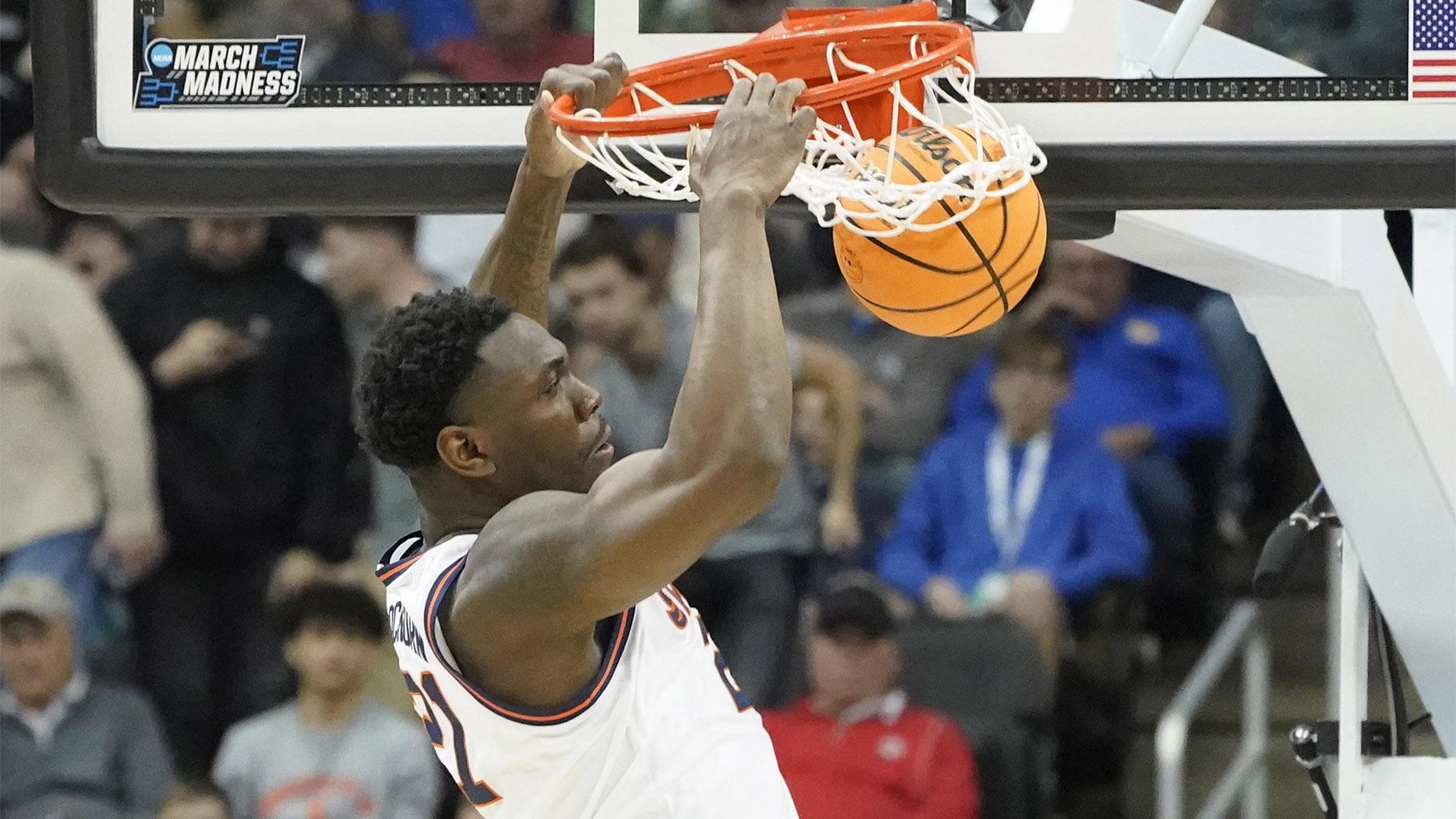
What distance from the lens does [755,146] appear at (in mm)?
2428

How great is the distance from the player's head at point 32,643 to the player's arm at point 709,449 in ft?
11.8

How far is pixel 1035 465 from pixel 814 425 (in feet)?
2.18

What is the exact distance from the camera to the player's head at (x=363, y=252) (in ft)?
18.7

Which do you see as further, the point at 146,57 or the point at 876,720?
the point at 876,720

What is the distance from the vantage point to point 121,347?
580 cm

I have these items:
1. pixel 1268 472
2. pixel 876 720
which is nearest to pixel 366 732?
pixel 876 720

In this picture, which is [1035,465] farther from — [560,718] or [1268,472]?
[560,718]

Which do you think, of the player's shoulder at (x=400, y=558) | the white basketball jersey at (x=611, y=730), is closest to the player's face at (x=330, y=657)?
the player's shoulder at (x=400, y=558)

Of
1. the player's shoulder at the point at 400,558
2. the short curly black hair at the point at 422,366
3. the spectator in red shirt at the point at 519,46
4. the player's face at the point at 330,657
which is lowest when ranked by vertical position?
the player's face at the point at 330,657

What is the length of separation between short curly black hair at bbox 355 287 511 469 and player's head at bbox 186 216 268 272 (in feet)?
10.2

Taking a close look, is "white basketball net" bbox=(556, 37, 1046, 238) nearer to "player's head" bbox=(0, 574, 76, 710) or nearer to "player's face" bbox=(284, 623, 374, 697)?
"player's face" bbox=(284, 623, 374, 697)

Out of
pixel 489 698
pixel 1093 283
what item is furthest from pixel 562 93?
pixel 1093 283

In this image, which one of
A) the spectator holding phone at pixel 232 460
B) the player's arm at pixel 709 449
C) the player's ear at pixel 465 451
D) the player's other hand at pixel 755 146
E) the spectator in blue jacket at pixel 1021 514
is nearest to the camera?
the player's arm at pixel 709 449

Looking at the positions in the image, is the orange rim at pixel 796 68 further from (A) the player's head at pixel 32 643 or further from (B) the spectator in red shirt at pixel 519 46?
(A) the player's head at pixel 32 643
